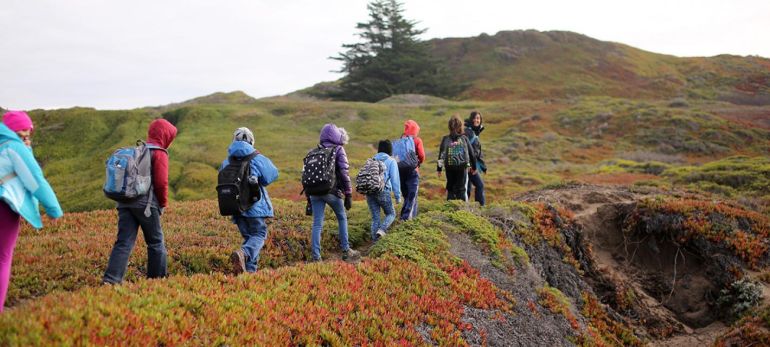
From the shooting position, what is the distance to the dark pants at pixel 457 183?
43.0ft

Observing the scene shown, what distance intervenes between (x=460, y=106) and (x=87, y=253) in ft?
157

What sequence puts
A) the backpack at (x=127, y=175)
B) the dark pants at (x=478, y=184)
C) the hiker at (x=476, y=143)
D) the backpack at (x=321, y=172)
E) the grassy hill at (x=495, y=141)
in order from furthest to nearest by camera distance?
the grassy hill at (x=495, y=141) → the dark pants at (x=478, y=184) → the hiker at (x=476, y=143) → the backpack at (x=321, y=172) → the backpack at (x=127, y=175)

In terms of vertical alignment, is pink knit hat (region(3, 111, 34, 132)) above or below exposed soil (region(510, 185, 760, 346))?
above

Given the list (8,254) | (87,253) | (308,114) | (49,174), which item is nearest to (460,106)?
(308,114)

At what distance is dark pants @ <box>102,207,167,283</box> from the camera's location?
714cm

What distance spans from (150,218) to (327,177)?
10.7ft

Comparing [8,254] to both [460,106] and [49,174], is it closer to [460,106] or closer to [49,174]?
[49,174]

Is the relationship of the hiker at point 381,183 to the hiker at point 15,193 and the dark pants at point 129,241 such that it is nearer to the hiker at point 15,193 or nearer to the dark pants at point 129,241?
the dark pants at point 129,241

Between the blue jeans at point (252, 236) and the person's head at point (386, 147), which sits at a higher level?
the person's head at point (386, 147)

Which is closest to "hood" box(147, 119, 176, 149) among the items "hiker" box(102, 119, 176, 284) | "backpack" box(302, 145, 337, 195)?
"hiker" box(102, 119, 176, 284)

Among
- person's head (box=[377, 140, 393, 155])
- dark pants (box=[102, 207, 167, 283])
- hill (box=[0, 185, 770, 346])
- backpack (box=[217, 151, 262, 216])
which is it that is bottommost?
hill (box=[0, 185, 770, 346])

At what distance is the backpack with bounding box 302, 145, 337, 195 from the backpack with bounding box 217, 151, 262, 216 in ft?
4.50

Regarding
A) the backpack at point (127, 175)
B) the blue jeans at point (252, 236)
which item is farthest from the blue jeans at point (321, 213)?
the backpack at point (127, 175)

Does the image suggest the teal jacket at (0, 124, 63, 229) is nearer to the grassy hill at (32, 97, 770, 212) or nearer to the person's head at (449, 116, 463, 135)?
the person's head at (449, 116, 463, 135)
